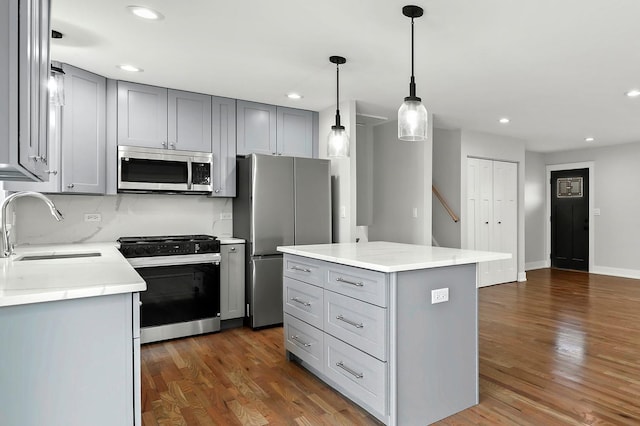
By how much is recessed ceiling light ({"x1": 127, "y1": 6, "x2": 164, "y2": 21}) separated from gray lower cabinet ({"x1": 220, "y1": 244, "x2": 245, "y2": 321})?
2.07 meters

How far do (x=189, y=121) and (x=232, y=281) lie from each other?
5.34 feet

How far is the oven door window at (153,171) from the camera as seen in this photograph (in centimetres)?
353

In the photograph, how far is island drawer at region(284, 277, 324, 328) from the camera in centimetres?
259

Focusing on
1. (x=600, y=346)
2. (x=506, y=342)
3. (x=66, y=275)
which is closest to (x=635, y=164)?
(x=600, y=346)

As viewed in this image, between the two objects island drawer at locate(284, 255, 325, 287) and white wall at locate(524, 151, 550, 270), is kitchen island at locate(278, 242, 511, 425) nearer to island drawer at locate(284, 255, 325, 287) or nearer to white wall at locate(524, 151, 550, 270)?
island drawer at locate(284, 255, 325, 287)

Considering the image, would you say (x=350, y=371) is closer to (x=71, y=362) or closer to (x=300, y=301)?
(x=300, y=301)

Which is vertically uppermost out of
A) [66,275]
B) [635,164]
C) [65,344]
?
[635,164]

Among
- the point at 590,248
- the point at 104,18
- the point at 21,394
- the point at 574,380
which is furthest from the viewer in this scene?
the point at 590,248

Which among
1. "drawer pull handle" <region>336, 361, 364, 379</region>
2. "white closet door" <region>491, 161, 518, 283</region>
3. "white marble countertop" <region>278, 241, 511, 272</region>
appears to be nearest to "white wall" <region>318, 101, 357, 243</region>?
"white marble countertop" <region>278, 241, 511, 272</region>

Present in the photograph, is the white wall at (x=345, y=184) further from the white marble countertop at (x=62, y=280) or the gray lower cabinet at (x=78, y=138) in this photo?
the white marble countertop at (x=62, y=280)

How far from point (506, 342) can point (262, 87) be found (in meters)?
3.19

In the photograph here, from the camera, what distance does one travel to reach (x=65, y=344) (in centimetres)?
138

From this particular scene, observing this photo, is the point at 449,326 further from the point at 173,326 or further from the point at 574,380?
the point at 173,326

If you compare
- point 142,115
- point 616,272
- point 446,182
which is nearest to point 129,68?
point 142,115
